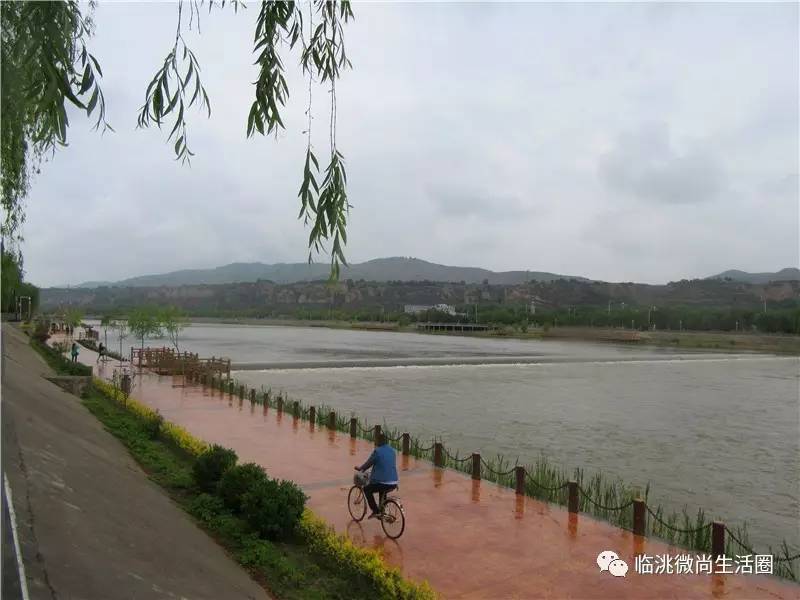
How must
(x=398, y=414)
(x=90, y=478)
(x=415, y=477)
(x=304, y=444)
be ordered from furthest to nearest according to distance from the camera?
(x=398, y=414) → (x=304, y=444) → (x=415, y=477) → (x=90, y=478)

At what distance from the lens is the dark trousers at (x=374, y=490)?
8039 mm

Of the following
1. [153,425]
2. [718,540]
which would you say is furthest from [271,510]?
[153,425]

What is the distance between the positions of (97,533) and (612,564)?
552cm

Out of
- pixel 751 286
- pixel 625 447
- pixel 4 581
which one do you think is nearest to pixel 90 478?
pixel 4 581

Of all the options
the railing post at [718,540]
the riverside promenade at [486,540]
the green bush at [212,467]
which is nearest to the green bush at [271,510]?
the riverside promenade at [486,540]

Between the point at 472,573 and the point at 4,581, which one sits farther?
the point at 472,573

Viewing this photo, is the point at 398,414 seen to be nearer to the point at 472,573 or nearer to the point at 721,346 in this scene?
the point at 472,573

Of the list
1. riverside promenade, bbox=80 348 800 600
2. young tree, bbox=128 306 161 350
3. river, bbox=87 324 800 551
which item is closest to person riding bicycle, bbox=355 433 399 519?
riverside promenade, bbox=80 348 800 600

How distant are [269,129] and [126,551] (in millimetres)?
3986

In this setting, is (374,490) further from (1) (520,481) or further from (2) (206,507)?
(1) (520,481)

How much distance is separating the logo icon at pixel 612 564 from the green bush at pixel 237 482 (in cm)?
434

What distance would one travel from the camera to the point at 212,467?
9125mm

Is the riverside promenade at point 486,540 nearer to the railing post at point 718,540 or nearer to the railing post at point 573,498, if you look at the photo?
the railing post at point 573,498

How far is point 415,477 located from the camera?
11.3 meters
